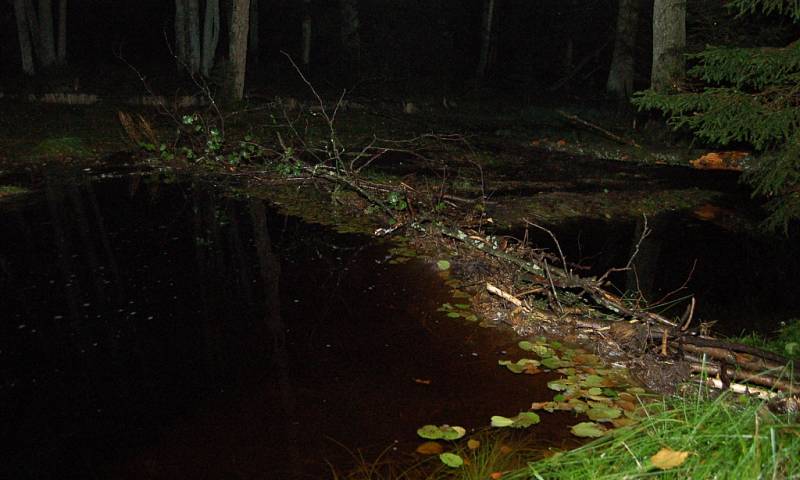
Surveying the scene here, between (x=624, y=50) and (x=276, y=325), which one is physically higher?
(x=624, y=50)

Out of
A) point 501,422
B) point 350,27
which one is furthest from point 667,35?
point 350,27

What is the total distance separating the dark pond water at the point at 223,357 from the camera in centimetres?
312

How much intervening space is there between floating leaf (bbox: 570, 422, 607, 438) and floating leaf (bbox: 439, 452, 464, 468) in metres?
0.71

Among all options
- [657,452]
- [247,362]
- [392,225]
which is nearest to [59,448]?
[247,362]

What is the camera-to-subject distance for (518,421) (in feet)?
11.0

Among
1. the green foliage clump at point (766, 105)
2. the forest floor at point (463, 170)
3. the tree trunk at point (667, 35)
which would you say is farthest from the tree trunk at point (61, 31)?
the green foliage clump at point (766, 105)

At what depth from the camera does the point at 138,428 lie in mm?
3268

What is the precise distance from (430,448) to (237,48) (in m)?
14.5

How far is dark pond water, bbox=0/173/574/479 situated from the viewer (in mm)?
3121

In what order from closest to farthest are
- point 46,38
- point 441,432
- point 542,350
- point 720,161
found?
point 441,432 < point 542,350 < point 720,161 < point 46,38

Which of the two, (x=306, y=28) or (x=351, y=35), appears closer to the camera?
(x=351, y=35)

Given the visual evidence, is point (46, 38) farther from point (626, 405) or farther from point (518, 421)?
point (626, 405)

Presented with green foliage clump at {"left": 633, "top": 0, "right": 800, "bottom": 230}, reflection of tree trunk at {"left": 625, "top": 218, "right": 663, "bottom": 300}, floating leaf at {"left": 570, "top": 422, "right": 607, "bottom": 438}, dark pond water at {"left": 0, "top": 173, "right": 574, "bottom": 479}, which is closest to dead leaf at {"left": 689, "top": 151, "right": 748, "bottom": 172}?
reflection of tree trunk at {"left": 625, "top": 218, "right": 663, "bottom": 300}

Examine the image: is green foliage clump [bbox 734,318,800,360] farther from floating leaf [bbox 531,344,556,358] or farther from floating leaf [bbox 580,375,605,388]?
floating leaf [bbox 531,344,556,358]
